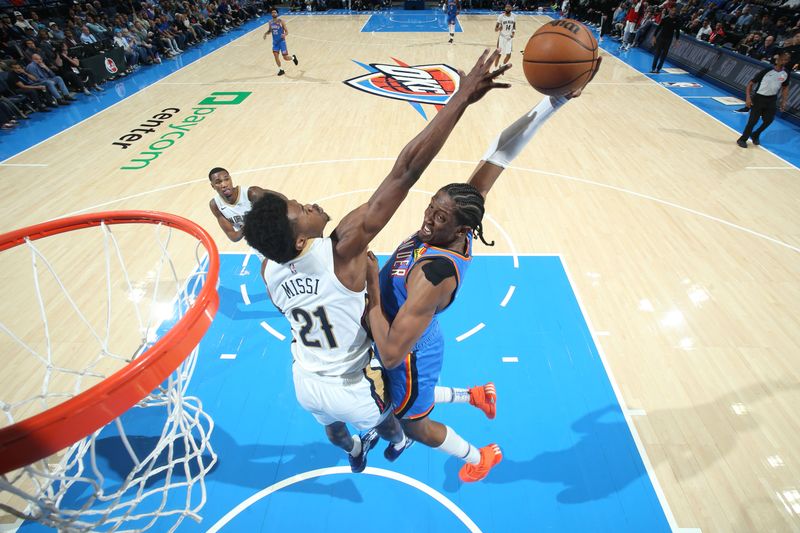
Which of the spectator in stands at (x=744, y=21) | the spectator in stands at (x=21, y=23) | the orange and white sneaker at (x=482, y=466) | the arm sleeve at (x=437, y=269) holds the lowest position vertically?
the orange and white sneaker at (x=482, y=466)

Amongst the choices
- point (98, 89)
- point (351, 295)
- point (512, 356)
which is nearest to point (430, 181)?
point (512, 356)

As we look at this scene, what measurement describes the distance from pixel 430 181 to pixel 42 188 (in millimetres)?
6361

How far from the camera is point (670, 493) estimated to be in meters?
3.00

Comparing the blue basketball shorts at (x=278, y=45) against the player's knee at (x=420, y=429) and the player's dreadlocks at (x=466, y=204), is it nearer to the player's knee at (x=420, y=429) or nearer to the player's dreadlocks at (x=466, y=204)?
the player's dreadlocks at (x=466, y=204)

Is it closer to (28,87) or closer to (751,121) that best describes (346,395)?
(751,121)

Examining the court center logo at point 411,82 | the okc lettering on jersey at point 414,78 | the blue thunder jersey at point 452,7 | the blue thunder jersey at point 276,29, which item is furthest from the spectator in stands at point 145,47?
the blue thunder jersey at point 452,7

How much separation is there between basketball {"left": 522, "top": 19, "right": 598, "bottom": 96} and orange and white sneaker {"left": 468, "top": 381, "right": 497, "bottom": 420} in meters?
2.22

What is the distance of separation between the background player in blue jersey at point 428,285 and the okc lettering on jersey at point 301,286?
0.26 m

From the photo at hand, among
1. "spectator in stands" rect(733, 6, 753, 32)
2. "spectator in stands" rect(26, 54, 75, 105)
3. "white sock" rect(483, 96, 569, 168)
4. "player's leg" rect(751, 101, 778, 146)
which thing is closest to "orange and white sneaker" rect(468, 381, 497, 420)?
"white sock" rect(483, 96, 569, 168)

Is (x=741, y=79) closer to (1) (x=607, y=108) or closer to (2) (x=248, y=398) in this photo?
(1) (x=607, y=108)

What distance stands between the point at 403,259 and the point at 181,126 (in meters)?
8.84

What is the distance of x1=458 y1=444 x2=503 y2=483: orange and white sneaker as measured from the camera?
9.80ft

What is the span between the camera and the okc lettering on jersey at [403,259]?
92.7 inches

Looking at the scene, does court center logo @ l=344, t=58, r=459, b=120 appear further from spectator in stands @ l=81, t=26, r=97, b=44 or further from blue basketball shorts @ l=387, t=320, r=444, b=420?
spectator in stands @ l=81, t=26, r=97, b=44
